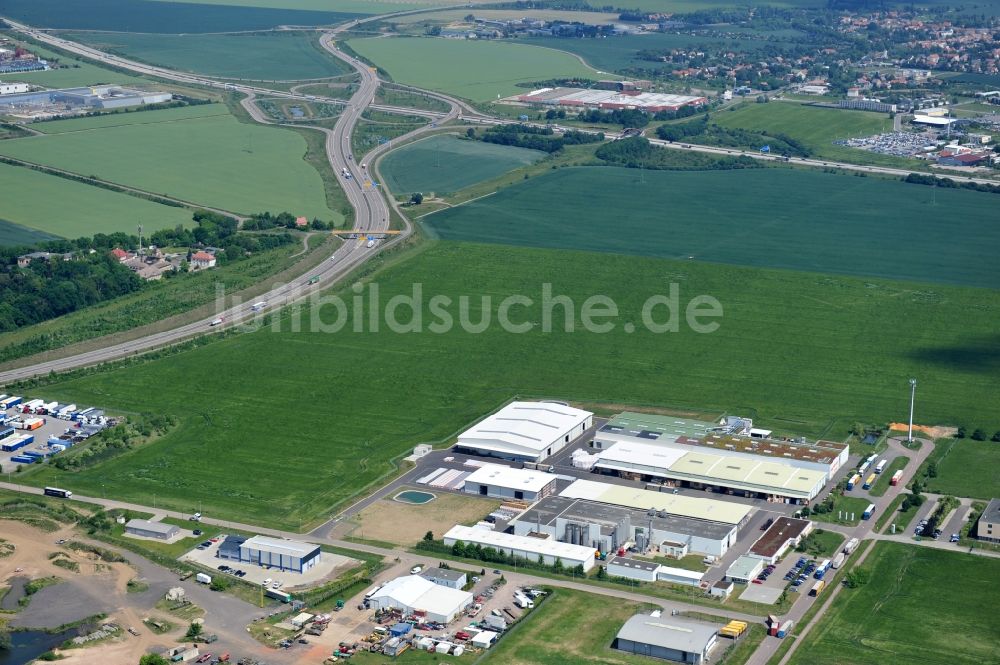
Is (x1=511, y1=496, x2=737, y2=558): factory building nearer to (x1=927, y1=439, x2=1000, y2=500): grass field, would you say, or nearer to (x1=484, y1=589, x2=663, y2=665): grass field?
(x1=484, y1=589, x2=663, y2=665): grass field

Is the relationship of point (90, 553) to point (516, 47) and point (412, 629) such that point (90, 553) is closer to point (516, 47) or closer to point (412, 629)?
point (412, 629)

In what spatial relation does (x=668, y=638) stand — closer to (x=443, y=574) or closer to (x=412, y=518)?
(x=443, y=574)

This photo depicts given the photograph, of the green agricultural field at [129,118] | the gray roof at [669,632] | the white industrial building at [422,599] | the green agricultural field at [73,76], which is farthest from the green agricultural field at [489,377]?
the green agricultural field at [73,76]

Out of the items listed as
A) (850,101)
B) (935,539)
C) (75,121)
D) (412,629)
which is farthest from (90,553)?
(850,101)

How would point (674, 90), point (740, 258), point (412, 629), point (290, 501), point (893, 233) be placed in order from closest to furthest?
point (412, 629), point (290, 501), point (740, 258), point (893, 233), point (674, 90)

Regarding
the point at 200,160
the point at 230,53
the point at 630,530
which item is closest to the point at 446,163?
the point at 200,160

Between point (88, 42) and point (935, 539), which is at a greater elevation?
point (88, 42)

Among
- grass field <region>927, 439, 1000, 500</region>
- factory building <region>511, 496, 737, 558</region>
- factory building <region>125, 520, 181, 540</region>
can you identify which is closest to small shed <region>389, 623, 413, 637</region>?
factory building <region>511, 496, 737, 558</region>

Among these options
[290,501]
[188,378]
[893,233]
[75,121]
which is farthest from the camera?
[75,121]
